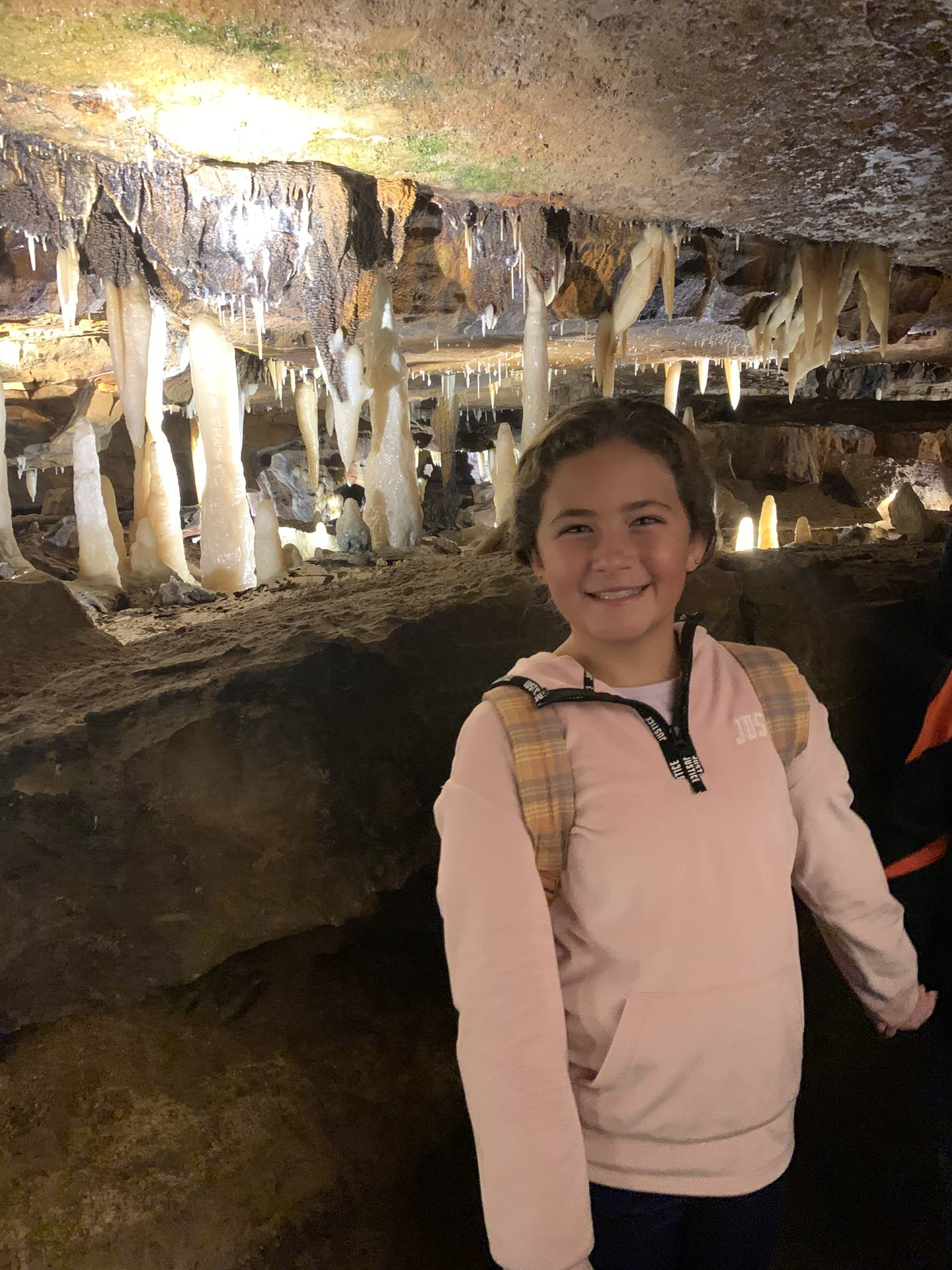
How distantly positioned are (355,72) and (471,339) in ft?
19.3

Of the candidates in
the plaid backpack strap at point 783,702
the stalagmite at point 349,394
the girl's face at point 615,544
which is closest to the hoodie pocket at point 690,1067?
the plaid backpack strap at point 783,702

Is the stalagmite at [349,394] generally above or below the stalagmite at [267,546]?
above

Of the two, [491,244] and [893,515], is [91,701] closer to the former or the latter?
[491,244]

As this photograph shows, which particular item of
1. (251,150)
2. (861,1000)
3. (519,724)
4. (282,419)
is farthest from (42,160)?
(282,419)

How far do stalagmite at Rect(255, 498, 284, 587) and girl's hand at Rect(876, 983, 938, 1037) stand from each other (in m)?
6.37

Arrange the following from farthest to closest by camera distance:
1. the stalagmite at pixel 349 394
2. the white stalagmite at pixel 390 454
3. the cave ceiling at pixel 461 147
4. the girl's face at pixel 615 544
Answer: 1. the white stalagmite at pixel 390 454
2. the stalagmite at pixel 349 394
3. the cave ceiling at pixel 461 147
4. the girl's face at pixel 615 544

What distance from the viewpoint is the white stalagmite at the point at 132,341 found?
591cm

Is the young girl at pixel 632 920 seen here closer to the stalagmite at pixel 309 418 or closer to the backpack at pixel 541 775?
the backpack at pixel 541 775

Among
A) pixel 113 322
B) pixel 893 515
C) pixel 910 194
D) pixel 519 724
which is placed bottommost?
pixel 893 515

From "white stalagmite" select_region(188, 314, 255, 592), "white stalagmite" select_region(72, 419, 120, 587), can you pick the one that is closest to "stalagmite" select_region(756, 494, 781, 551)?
"white stalagmite" select_region(188, 314, 255, 592)

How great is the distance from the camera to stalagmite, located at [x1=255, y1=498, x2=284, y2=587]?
7.27 m

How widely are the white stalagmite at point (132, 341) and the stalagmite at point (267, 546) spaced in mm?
1196

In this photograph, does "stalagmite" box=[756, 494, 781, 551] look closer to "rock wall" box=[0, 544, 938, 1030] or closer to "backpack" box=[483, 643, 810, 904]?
"rock wall" box=[0, 544, 938, 1030]

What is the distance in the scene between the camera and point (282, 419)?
55.3 ft
